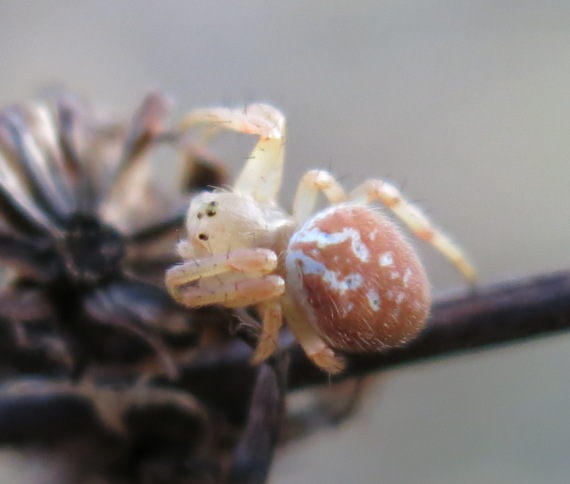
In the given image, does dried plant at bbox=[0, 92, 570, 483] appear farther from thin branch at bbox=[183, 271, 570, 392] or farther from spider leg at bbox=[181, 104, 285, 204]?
spider leg at bbox=[181, 104, 285, 204]

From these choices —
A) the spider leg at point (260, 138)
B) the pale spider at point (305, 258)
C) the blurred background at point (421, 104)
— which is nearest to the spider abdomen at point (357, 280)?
the pale spider at point (305, 258)

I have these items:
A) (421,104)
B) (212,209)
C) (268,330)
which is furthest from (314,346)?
(421,104)

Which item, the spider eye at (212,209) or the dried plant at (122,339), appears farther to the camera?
the spider eye at (212,209)

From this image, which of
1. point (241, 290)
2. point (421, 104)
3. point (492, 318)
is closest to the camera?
point (492, 318)

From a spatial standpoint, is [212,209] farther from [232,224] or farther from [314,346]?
[314,346]

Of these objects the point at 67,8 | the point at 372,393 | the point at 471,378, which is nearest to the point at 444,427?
the point at 471,378

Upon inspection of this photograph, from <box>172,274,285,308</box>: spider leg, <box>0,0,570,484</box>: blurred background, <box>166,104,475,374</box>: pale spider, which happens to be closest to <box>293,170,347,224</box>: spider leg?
<box>166,104,475,374</box>: pale spider

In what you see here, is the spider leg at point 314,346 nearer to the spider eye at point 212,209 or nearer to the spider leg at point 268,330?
the spider leg at point 268,330
